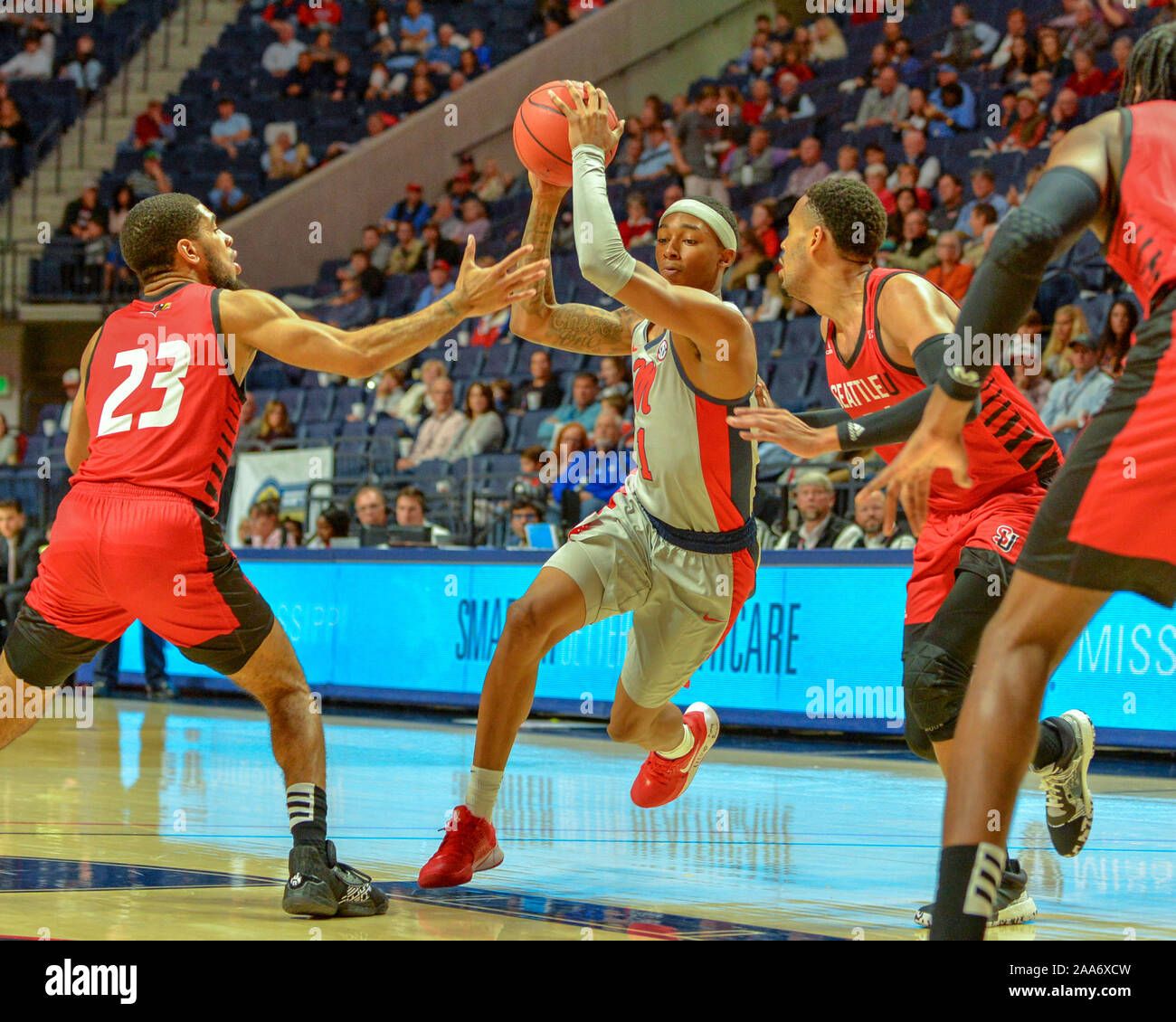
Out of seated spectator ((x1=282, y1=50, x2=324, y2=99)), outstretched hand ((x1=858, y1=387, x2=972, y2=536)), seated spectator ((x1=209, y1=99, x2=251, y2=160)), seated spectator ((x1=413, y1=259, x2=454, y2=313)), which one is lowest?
outstretched hand ((x1=858, y1=387, x2=972, y2=536))

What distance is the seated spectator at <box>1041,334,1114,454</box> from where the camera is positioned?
9758 mm

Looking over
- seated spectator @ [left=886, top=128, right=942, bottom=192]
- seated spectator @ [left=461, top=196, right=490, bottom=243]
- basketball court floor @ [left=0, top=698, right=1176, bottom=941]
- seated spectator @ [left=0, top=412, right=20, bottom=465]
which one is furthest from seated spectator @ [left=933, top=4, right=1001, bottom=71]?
seated spectator @ [left=0, top=412, right=20, bottom=465]

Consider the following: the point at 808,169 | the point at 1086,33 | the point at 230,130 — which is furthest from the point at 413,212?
the point at 1086,33

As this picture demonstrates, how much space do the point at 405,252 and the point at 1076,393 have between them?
10.2m

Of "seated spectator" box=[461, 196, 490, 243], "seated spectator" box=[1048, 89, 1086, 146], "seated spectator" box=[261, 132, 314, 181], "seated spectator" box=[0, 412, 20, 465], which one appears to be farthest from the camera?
"seated spectator" box=[261, 132, 314, 181]

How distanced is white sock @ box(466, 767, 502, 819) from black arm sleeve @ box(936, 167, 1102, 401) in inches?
89.4

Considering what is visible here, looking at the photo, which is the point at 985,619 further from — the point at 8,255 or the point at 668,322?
the point at 8,255

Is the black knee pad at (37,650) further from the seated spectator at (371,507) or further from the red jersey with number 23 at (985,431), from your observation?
the seated spectator at (371,507)

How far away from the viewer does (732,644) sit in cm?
998

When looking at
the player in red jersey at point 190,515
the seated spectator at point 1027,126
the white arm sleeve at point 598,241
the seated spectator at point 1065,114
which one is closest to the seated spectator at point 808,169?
the seated spectator at point 1027,126

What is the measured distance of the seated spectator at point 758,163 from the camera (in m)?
15.6

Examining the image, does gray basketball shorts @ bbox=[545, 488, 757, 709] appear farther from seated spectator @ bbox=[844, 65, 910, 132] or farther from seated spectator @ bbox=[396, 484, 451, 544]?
seated spectator @ bbox=[844, 65, 910, 132]

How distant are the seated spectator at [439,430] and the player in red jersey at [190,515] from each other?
899 centimetres
